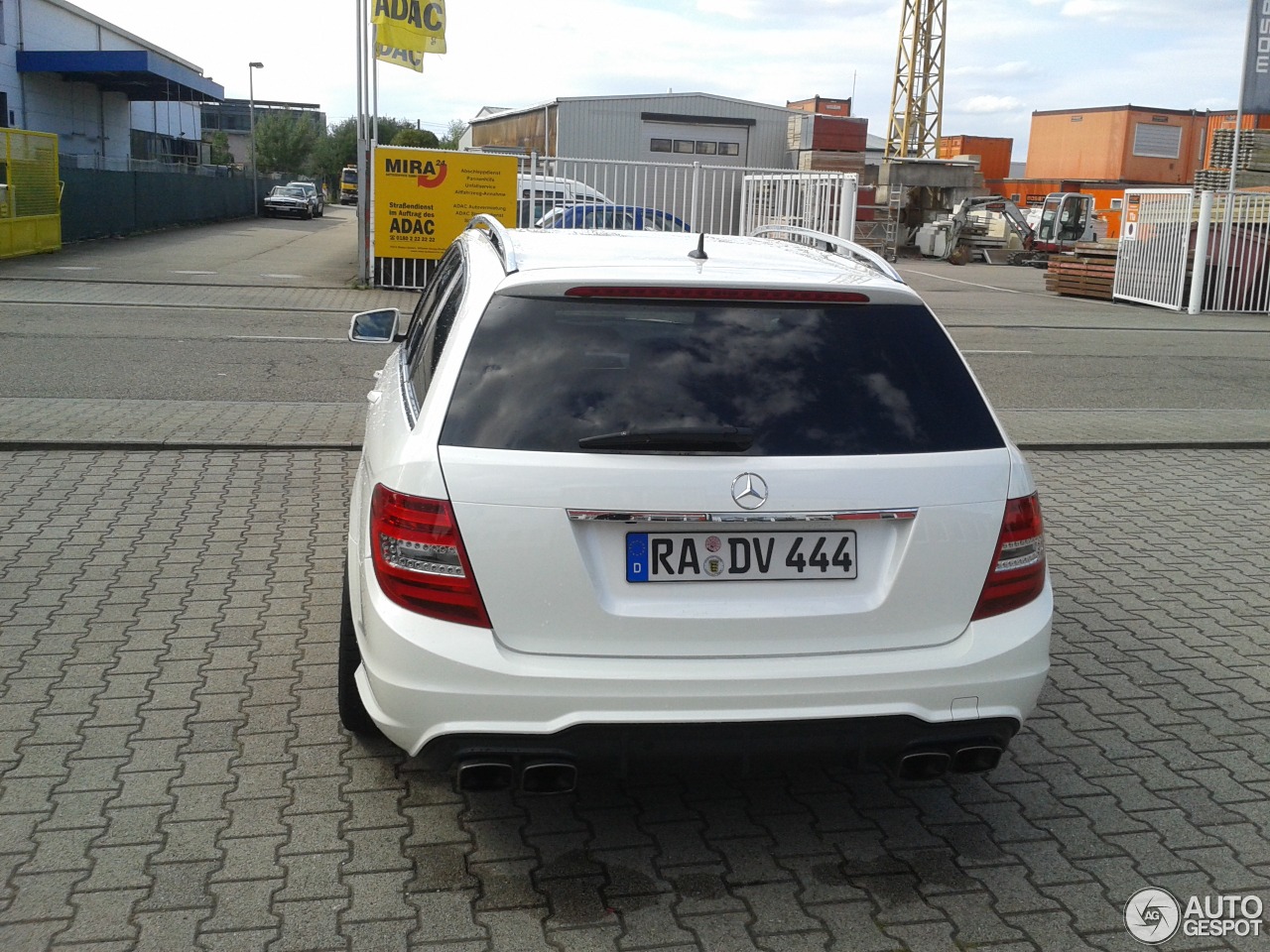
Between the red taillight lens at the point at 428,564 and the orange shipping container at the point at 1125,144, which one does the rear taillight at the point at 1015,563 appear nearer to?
the red taillight lens at the point at 428,564

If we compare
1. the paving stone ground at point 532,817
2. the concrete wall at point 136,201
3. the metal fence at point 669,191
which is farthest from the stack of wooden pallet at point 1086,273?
the paving stone ground at point 532,817

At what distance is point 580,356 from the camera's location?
10.7 ft

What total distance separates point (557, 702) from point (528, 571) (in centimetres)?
32

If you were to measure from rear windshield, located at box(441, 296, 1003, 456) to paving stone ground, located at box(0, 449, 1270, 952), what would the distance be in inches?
32.7

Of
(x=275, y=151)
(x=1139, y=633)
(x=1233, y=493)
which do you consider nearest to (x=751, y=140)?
(x=1233, y=493)

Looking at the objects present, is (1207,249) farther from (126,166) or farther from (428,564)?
(126,166)

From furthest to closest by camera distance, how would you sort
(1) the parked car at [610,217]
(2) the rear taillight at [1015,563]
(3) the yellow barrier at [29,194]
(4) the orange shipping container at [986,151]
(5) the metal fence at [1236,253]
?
1. (4) the orange shipping container at [986,151]
2. (3) the yellow barrier at [29,194]
3. (5) the metal fence at [1236,253]
4. (1) the parked car at [610,217]
5. (2) the rear taillight at [1015,563]

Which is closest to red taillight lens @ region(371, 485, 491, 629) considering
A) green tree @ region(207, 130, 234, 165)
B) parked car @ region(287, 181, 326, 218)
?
parked car @ region(287, 181, 326, 218)

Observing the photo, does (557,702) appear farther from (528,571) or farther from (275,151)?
(275,151)

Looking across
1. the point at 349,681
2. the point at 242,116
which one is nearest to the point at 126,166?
the point at 349,681

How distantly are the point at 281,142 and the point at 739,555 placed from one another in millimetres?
97929

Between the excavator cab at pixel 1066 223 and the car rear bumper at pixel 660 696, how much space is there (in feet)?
129

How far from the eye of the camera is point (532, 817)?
368 centimetres

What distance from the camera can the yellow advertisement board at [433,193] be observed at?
1872cm
